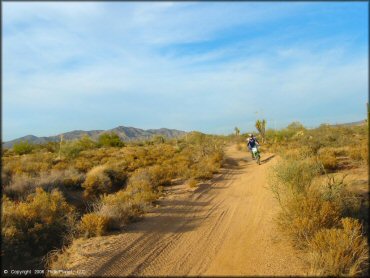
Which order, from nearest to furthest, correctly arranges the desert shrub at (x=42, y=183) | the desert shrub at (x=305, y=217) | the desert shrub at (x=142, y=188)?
the desert shrub at (x=305, y=217), the desert shrub at (x=142, y=188), the desert shrub at (x=42, y=183)

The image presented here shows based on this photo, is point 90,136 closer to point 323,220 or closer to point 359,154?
point 359,154

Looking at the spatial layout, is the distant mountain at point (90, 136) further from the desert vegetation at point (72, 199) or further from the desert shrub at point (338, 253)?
the desert shrub at point (338, 253)

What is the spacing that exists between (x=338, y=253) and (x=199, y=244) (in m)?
3.36

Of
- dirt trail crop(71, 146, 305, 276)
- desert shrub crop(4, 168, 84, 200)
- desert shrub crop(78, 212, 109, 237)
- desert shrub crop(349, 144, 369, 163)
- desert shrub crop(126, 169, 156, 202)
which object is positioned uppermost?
desert shrub crop(349, 144, 369, 163)

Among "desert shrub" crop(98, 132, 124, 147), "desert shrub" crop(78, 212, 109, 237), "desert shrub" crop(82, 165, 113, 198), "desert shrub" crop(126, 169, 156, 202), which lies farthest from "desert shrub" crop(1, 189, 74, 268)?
"desert shrub" crop(98, 132, 124, 147)

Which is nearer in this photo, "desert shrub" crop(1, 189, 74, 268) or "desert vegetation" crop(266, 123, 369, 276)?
"desert vegetation" crop(266, 123, 369, 276)

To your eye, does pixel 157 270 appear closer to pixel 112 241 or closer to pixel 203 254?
pixel 203 254

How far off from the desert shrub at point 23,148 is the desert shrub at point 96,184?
22544mm

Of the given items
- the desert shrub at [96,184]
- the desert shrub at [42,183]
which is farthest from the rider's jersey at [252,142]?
the desert shrub at [42,183]

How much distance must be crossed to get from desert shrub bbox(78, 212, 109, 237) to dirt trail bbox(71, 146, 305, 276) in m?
0.33

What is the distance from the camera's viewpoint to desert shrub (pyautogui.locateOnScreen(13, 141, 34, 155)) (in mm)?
36606

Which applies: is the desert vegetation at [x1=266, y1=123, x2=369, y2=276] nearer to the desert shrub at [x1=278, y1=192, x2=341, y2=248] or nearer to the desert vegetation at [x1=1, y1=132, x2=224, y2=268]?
the desert shrub at [x1=278, y1=192, x2=341, y2=248]

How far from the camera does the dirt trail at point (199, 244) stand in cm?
741

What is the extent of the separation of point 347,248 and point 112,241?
559 cm
